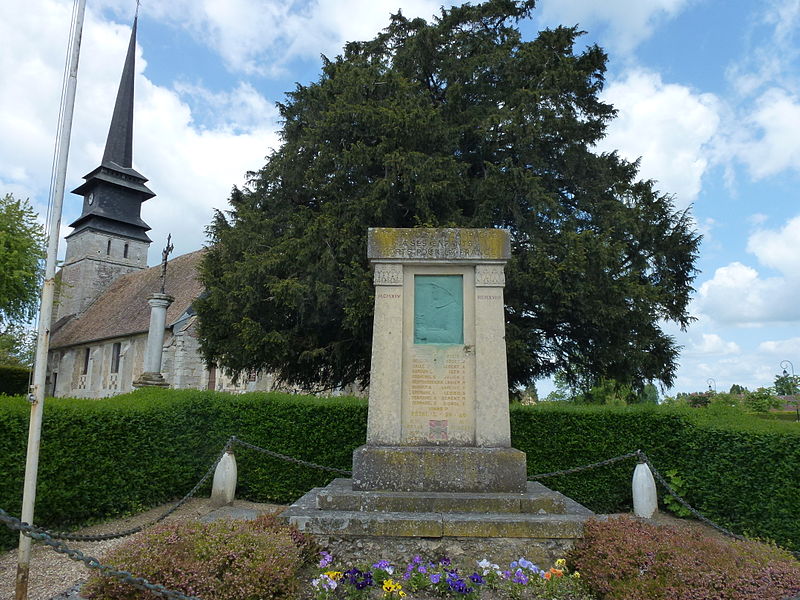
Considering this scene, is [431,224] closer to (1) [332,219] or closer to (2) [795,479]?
(1) [332,219]

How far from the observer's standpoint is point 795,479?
6672 mm

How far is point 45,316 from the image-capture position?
4.56 m

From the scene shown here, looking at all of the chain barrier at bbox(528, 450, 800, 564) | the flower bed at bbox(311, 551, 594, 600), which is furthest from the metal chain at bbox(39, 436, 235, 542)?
the chain barrier at bbox(528, 450, 800, 564)

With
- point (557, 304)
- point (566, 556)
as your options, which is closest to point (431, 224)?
point (557, 304)

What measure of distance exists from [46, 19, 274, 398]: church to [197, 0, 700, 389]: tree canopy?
48.2 ft

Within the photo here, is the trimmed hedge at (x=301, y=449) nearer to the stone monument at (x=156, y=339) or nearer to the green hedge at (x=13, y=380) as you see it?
the stone monument at (x=156, y=339)

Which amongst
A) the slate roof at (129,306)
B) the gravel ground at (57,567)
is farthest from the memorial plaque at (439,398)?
the slate roof at (129,306)

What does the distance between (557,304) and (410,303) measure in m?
6.49

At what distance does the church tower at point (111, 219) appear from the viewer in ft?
115

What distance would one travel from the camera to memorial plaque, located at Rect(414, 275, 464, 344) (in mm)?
5477

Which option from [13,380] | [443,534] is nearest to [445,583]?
[443,534]

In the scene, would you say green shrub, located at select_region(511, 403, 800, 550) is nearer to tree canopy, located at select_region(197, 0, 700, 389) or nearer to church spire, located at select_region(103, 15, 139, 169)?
tree canopy, located at select_region(197, 0, 700, 389)

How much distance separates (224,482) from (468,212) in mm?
7980

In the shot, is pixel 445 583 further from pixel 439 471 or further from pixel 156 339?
pixel 156 339
